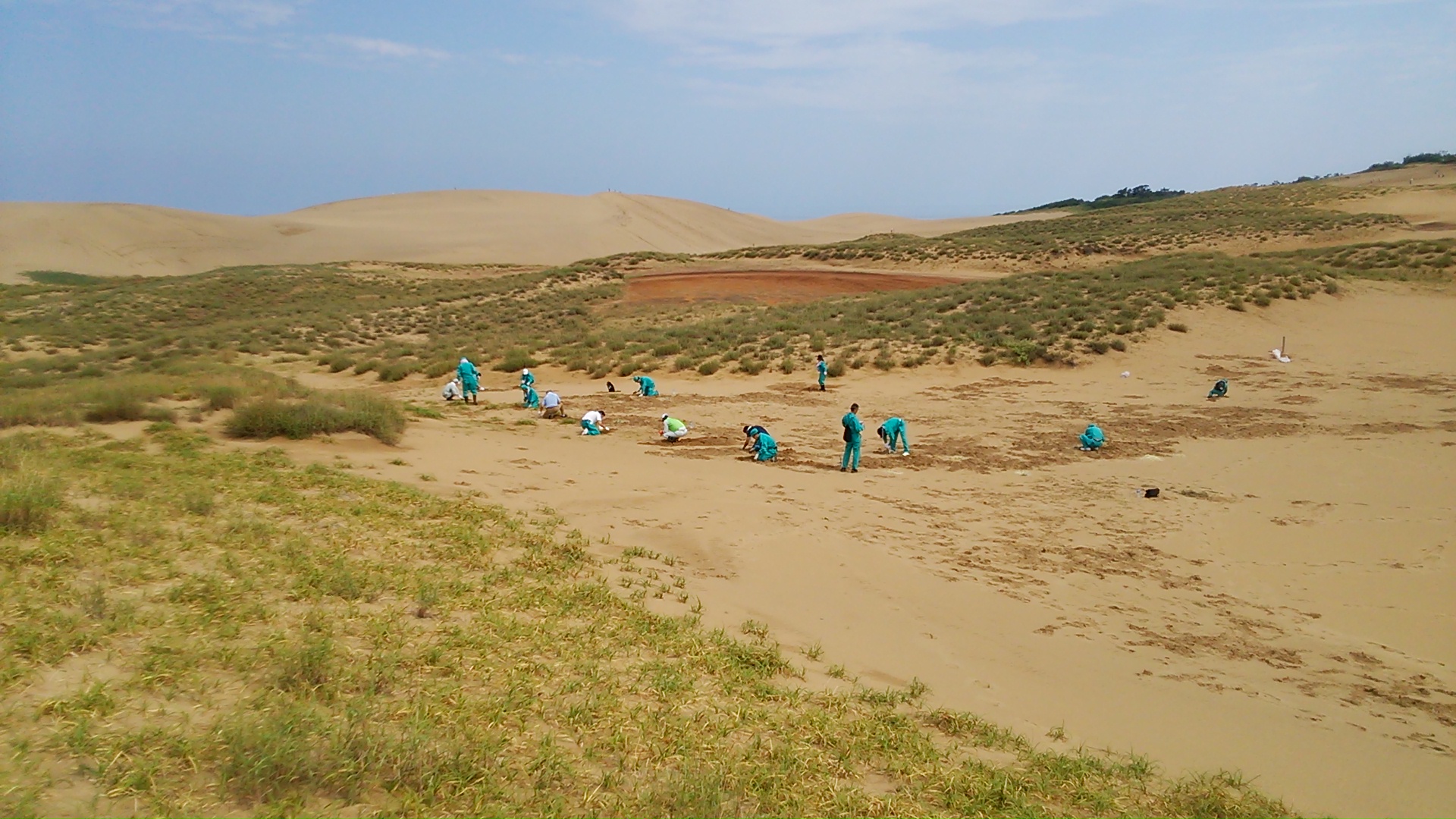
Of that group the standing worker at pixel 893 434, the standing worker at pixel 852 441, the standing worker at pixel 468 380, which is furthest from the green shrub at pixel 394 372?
the standing worker at pixel 852 441

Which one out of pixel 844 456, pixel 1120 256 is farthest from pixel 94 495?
pixel 1120 256

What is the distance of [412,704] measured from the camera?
15.6 ft

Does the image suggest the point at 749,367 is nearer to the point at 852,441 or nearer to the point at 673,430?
the point at 673,430

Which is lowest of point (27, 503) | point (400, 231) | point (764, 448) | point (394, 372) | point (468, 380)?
point (764, 448)

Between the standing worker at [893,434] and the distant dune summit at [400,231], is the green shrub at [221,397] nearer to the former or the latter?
the standing worker at [893,434]

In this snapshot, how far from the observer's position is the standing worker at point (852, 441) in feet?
44.7

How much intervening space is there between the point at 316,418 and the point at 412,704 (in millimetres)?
8644

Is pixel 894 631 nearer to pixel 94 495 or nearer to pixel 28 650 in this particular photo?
pixel 28 650

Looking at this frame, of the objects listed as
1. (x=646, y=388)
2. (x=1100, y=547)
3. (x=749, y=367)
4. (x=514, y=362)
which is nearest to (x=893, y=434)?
(x=1100, y=547)

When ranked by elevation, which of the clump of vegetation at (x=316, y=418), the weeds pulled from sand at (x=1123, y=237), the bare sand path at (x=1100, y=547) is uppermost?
the weeds pulled from sand at (x=1123, y=237)

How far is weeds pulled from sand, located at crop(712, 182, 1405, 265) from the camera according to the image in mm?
50438

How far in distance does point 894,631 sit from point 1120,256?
47412mm

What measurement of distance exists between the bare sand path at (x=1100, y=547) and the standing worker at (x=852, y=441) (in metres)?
0.36

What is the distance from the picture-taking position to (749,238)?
358 feet
